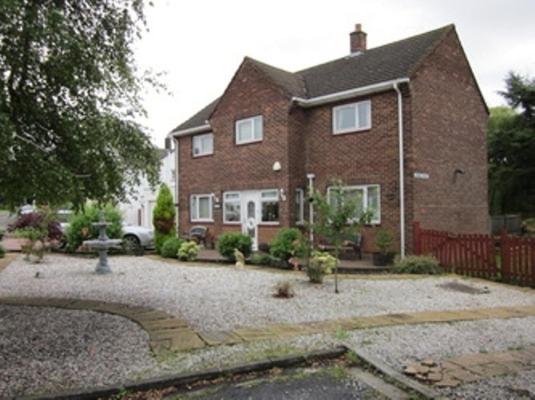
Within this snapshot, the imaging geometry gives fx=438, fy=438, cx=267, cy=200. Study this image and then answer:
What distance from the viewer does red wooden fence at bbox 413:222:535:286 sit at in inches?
392

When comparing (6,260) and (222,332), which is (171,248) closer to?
(6,260)

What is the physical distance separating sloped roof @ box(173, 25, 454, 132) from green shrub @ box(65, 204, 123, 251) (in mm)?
7675

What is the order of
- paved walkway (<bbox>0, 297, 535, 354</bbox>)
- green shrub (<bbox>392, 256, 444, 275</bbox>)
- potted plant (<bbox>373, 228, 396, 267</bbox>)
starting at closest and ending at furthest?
paved walkway (<bbox>0, 297, 535, 354</bbox>) < green shrub (<bbox>392, 256, 444, 275</bbox>) < potted plant (<bbox>373, 228, 396, 267</bbox>)

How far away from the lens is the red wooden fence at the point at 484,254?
9969 mm

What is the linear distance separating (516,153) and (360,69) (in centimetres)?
1501

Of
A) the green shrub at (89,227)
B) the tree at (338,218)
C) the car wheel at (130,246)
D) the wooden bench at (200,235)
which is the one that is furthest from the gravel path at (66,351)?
the wooden bench at (200,235)

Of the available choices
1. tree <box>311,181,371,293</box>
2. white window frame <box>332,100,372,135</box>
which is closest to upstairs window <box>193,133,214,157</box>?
white window frame <box>332,100,372,135</box>

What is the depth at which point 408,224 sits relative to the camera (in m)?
12.6

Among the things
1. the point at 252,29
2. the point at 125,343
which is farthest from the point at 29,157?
the point at 252,29

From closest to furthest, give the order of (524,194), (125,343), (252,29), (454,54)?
(125,343)
(252,29)
(454,54)
(524,194)

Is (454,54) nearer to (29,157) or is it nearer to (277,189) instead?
(277,189)

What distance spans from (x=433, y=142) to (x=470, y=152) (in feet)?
9.13

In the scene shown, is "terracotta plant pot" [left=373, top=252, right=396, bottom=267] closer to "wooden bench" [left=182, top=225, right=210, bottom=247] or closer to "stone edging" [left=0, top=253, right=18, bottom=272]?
"wooden bench" [left=182, top=225, right=210, bottom=247]

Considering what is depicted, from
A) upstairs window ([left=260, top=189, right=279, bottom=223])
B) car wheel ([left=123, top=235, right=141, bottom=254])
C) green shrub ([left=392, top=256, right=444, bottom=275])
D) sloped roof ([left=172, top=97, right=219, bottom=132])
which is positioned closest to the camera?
green shrub ([left=392, top=256, right=444, bottom=275])
